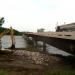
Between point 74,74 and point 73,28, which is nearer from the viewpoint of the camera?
point 74,74

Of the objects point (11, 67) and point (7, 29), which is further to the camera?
point (7, 29)

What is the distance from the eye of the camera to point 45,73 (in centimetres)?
1456

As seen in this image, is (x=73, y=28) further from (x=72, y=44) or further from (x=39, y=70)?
(x=39, y=70)

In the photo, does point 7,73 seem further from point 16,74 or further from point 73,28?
point 73,28

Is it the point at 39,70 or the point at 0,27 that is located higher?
the point at 0,27

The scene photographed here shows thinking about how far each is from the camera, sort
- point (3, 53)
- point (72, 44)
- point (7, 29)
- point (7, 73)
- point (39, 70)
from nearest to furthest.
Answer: point (7, 73), point (39, 70), point (72, 44), point (3, 53), point (7, 29)

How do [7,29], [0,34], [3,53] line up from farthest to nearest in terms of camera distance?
[7,29]
[0,34]
[3,53]

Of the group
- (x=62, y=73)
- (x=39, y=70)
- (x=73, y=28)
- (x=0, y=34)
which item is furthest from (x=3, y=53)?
(x=73, y=28)

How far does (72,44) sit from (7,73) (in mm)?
6803

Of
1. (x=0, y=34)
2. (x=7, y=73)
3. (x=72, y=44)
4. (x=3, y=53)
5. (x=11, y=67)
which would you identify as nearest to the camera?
(x=7, y=73)

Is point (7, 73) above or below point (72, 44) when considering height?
below

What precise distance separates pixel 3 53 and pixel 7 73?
425 inches

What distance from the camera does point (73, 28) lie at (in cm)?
5225

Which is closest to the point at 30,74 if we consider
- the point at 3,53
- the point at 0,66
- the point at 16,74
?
the point at 16,74
